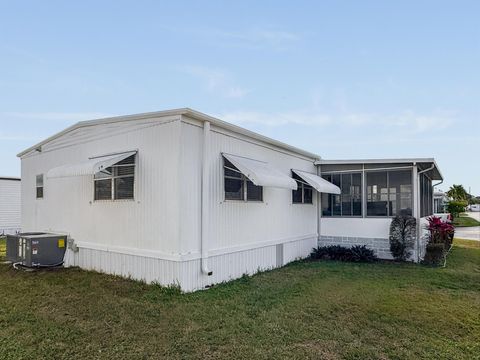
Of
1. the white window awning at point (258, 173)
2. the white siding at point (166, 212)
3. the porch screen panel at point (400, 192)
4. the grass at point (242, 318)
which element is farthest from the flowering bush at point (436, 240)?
the white window awning at point (258, 173)

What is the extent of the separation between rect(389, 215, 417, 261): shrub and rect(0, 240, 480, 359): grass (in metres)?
2.72

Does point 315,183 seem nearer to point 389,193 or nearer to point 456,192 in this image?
point 389,193

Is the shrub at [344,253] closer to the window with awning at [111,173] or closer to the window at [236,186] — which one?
the window at [236,186]

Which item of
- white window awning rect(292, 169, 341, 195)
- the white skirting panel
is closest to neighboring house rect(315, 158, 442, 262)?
white window awning rect(292, 169, 341, 195)

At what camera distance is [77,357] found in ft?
13.5

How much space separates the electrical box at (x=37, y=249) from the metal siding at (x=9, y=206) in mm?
13318

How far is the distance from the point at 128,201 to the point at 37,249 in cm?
297

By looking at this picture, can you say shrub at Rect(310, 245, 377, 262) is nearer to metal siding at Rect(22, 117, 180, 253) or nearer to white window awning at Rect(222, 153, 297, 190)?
white window awning at Rect(222, 153, 297, 190)

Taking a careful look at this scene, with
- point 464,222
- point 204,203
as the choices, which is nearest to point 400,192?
point 204,203

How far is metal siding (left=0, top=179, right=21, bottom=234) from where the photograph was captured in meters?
19.9

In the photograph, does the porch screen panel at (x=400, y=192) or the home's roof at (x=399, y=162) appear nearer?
the home's roof at (x=399, y=162)

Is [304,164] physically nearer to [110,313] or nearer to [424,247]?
[424,247]

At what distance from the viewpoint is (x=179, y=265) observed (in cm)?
666

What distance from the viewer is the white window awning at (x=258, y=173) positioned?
24.5ft
